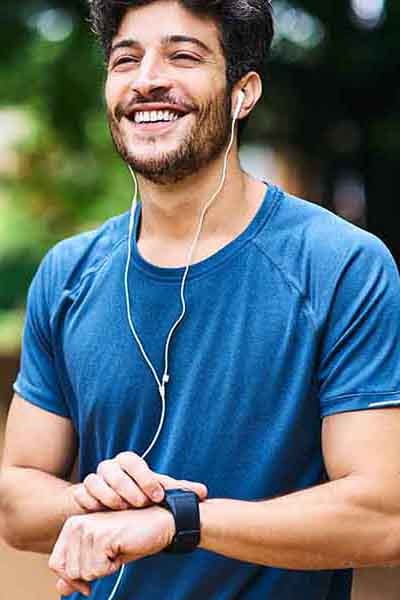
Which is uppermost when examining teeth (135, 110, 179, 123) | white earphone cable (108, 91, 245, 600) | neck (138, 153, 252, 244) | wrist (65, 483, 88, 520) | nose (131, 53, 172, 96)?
nose (131, 53, 172, 96)

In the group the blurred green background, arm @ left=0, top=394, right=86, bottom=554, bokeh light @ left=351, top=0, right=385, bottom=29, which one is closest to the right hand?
arm @ left=0, top=394, right=86, bottom=554

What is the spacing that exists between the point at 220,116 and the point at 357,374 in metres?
0.61

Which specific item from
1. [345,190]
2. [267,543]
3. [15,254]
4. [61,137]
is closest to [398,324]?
[267,543]

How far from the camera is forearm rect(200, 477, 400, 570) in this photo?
233cm

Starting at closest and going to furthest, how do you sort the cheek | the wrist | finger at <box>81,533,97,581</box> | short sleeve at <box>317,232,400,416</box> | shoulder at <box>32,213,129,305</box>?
1. finger at <box>81,533,97,581</box>
2. short sleeve at <box>317,232,400,416</box>
3. the wrist
4. the cheek
5. shoulder at <box>32,213,129,305</box>

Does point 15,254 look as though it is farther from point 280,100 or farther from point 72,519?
point 72,519

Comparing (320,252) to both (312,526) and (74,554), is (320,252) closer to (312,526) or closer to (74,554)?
(312,526)

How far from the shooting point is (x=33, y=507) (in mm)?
2703

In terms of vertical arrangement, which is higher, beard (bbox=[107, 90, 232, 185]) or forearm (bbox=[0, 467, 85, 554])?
beard (bbox=[107, 90, 232, 185])

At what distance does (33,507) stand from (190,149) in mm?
798

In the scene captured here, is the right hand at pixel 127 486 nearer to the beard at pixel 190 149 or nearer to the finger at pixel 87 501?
the finger at pixel 87 501

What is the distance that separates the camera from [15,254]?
6.62 meters

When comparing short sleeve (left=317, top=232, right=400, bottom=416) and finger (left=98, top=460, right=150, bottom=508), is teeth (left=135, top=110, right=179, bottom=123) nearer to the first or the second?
short sleeve (left=317, top=232, right=400, bottom=416)

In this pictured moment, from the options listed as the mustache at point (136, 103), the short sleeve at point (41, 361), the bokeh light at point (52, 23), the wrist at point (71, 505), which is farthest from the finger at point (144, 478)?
the bokeh light at point (52, 23)
